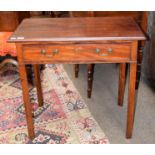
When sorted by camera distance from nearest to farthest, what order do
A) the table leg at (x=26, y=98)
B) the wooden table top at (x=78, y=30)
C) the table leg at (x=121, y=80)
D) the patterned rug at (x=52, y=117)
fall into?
the wooden table top at (x=78, y=30) → the table leg at (x=26, y=98) → the patterned rug at (x=52, y=117) → the table leg at (x=121, y=80)

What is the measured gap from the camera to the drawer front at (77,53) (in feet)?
4.04

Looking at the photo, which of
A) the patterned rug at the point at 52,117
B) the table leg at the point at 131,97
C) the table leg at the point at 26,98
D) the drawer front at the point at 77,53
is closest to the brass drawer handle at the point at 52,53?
the drawer front at the point at 77,53

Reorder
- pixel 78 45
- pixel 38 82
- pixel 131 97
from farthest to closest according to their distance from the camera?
pixel 38 82, pixel 131 97, pixel 78 45

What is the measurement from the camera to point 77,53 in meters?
1.25

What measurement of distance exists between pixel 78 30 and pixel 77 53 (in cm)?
14

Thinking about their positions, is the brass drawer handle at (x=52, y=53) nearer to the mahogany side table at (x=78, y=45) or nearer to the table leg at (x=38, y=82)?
the mahogany side table at (x=78, y=45)

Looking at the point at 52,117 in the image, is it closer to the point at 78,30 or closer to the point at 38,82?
the point at 38,82

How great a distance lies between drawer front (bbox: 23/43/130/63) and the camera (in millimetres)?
1232

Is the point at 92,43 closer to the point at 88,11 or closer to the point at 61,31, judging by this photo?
the point at 61,31

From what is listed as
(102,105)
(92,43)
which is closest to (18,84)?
(102,105)

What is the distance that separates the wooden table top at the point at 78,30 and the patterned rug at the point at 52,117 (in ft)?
2.19

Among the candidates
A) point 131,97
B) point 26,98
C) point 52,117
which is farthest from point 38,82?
point 131,97

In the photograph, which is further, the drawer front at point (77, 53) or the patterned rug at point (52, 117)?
the patterned rug at point (52, 117)
